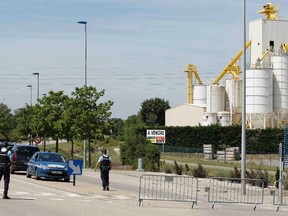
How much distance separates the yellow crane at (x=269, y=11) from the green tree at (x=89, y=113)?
4348cm

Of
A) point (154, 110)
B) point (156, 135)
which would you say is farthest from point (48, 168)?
point (154, 110)

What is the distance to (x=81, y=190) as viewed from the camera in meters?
27.6

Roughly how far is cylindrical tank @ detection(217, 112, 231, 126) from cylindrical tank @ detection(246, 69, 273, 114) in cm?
438

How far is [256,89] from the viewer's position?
88562 millimetres

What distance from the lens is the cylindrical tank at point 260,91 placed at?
88250mm

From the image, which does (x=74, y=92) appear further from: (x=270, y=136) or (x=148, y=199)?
(x=148, y=199)

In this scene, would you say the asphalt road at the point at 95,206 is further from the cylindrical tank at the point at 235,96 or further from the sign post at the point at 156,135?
the cylindrical tank at the point at 235,96

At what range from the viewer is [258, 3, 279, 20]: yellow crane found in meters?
96.0

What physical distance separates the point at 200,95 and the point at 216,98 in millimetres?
5515

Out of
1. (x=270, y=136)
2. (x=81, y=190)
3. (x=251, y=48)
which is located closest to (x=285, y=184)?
(x=81, y=190)

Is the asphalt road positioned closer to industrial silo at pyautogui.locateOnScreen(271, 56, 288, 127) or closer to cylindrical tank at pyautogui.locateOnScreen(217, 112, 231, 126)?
industrial silo at pyautogui.locateOnScreen(271, 56, 288, 127)

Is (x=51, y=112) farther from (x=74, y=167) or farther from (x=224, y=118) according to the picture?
(x=74, y=167)

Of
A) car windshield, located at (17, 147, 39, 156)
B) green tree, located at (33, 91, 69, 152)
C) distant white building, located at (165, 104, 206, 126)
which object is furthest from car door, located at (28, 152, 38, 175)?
distant white building, located at (165, 104, 206, 126)

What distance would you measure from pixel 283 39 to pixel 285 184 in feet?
207
